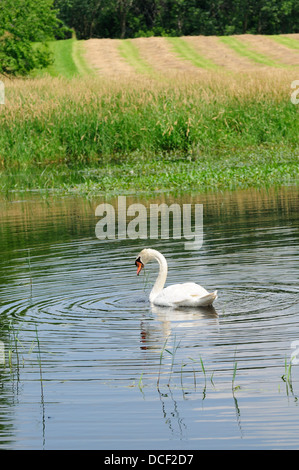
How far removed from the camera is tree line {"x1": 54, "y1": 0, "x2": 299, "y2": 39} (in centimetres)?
8356

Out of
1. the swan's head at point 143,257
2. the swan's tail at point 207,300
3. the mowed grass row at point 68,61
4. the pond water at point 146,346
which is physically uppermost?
the mowed grass row at point 68,61

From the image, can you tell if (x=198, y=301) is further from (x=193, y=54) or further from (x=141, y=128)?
(x=193, y=54)

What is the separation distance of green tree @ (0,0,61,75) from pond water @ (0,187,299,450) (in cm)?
3518

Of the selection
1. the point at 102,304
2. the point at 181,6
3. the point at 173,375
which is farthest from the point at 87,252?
the point at 181,6

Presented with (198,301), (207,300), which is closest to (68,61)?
(198,301)

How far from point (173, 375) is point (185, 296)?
2621 millimetres

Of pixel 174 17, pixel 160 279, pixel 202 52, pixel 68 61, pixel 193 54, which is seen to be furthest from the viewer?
pixel 174 17

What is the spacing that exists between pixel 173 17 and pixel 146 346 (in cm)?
8267

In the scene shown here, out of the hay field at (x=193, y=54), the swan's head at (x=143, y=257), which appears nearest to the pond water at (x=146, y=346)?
the swan's head at (x=143, y=257)

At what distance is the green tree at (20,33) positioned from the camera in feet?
157

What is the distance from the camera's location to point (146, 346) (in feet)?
26.6

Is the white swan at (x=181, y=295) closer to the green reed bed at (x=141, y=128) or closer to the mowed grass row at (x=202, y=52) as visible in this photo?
the green reed bed at (x=141, y=128)

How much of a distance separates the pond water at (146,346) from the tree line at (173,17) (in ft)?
236
